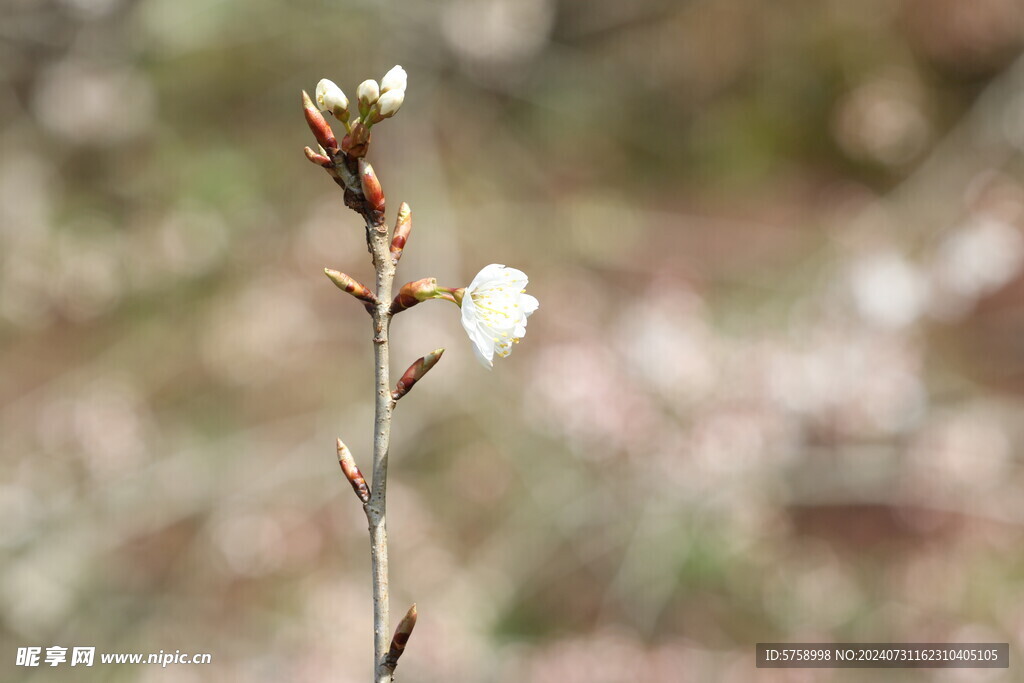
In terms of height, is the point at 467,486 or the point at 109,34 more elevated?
the point at 109,34

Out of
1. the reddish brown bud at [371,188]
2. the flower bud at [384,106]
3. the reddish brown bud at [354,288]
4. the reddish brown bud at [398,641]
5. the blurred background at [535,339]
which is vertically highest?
the blurred background at [535,339]

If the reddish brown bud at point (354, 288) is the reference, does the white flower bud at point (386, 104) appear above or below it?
above

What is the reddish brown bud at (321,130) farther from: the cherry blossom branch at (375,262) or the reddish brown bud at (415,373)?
the reddish brown bud at (415,373)

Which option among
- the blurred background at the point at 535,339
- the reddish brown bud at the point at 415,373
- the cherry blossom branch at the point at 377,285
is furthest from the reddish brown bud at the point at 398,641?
the blurred background at the point at 535,339

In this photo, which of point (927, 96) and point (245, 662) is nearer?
point (245, 662)

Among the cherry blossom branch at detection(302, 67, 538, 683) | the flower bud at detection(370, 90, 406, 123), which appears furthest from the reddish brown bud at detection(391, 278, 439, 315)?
the flower bud at detection(370, 90, 406, 123)

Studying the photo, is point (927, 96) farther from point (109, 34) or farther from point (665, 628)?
point (109, 34)

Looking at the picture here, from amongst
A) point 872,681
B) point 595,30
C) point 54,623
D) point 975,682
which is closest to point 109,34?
point 595,30
